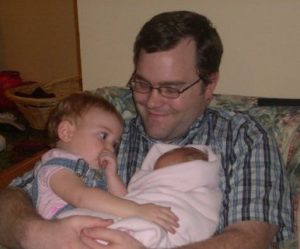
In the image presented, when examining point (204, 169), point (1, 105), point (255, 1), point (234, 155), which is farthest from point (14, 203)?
point (1, 105)

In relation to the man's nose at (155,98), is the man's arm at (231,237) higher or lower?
lower

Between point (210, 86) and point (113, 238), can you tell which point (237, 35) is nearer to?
point (210, 86)

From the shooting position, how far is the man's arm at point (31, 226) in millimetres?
1244

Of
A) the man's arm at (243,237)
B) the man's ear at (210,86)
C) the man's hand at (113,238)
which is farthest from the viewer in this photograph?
the man's ear at (210,86)

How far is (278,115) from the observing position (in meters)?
1.65

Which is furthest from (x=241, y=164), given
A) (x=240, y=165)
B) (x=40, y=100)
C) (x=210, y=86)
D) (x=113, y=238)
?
(x=40, y=100)

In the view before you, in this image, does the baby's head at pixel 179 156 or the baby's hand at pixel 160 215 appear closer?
the baby's hand at pixel 160 215

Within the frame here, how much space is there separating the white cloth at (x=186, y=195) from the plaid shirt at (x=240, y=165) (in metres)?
0.07

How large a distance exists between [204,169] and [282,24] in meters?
0.72

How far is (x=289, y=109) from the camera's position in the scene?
166 centimetres

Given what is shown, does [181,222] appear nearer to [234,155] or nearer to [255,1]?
[234,155]

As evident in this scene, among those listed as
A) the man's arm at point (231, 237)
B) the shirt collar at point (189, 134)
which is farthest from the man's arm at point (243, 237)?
the shirt collar at point (189, 134)

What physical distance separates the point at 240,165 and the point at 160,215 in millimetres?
397

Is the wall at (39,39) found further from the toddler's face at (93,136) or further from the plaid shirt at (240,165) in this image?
the toddler's face at (93,136)
